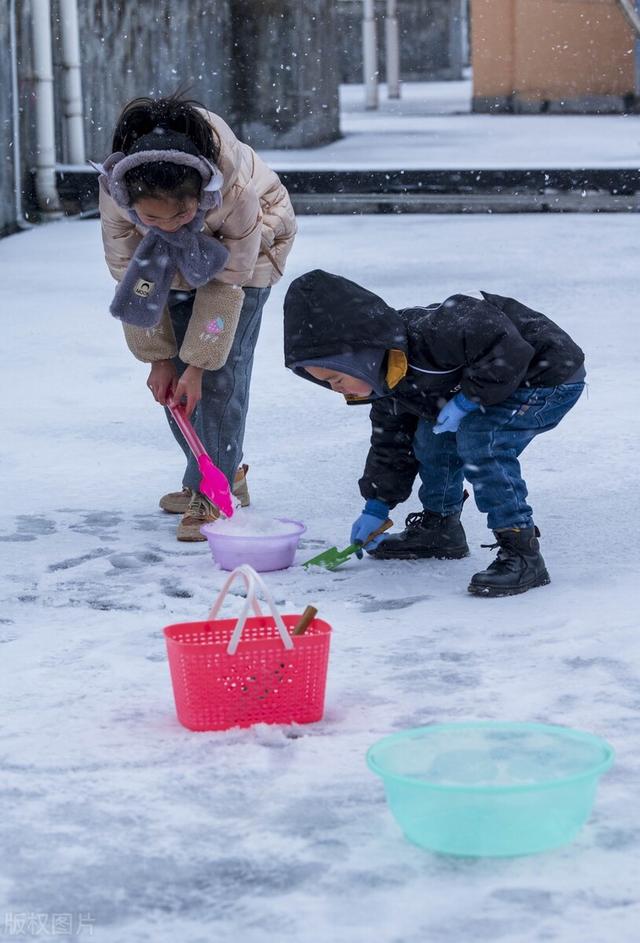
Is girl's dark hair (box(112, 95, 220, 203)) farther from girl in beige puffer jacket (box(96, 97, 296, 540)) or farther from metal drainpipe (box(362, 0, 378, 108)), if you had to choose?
metal drainpipe (box(362, 0, 378, 108))

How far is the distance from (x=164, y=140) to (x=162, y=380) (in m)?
0.77

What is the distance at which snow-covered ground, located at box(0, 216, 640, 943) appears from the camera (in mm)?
2102

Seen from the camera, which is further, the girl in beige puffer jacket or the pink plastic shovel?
the pink plastic shovel

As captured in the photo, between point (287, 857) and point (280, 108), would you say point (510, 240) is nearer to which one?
point (280, 108)

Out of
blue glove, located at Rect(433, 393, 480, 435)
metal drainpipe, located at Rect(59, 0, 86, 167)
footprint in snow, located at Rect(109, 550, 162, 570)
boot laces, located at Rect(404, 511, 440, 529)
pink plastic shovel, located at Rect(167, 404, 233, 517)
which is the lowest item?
footprint in snow, located at Rect(109, 550, 162, 570)

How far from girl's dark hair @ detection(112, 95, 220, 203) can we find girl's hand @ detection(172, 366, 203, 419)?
1.83 ft

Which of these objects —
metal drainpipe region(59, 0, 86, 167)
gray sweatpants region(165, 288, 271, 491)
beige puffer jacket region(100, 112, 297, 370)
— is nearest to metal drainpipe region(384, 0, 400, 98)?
metal drainpipe region(59, 0, 86, 167)

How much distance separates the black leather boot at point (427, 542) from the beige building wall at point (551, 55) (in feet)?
49.6

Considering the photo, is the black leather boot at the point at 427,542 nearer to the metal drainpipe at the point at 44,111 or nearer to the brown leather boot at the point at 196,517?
the brown leather boot at the point at 196,517

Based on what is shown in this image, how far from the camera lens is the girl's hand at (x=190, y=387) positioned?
3.98 metres

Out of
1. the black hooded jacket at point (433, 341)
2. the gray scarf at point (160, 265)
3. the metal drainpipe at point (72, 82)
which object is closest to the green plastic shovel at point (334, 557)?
the black hooded jacket at point (433, 341)

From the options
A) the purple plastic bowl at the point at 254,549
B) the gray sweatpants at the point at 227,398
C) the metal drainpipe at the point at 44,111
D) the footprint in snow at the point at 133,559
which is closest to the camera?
the purple plastic bowl at the point at 254,549

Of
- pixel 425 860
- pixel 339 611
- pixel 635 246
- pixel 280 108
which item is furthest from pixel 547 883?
pixel 280 108

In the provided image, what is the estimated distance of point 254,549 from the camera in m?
3.74
